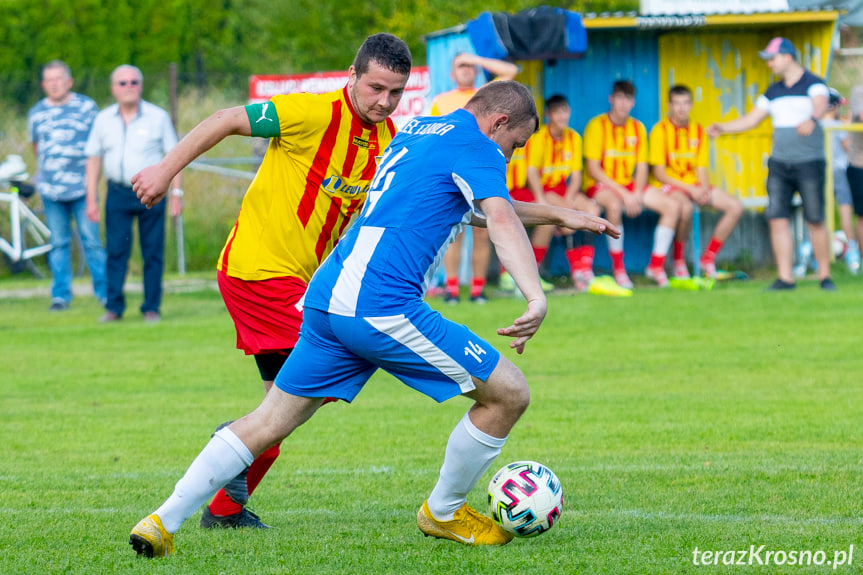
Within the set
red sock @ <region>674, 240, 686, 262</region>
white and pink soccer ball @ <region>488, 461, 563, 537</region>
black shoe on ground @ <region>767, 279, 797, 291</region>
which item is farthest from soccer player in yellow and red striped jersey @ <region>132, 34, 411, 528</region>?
red sock @ <region>674, 240, 686, 262</region>

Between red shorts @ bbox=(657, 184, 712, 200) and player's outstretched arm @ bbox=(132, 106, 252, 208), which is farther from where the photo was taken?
red shorts @ bbox=(657, 184, 712, 200)

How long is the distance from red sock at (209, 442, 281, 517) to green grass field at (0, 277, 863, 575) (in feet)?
0.41

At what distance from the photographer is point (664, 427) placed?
24.0 feet

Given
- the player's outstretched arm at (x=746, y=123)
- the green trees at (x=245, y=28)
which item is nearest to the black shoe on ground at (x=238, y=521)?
the player's outstretched arm at (x=746, y=123)

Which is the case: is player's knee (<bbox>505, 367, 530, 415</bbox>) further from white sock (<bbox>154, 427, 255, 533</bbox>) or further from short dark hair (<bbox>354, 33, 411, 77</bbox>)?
short dark hair (<bbox>354, 33, 411, 77</bbox>)

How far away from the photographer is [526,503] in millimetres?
4805

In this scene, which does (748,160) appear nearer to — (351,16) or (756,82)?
(756,82)

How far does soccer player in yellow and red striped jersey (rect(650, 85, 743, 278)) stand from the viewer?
1509 cm

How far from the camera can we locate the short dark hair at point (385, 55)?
4.93 meters

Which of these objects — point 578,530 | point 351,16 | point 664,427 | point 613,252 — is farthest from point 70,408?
point 351,16

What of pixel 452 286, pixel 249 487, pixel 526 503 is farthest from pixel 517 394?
pixel 452 286

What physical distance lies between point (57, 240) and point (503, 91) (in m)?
10.4

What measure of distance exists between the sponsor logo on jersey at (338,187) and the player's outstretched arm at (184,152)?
1.49 feet

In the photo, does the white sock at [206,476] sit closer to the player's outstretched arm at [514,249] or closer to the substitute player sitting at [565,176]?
the player's outstretched arm at [514,249]
